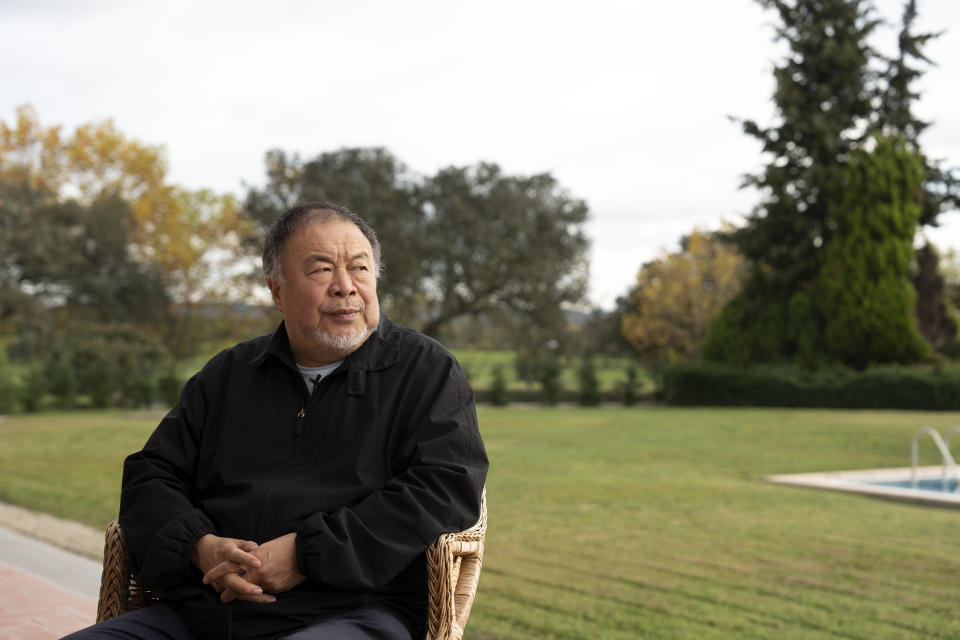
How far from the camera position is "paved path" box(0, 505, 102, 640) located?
→ 146 inches

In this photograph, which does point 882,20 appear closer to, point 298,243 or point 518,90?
point 518,90

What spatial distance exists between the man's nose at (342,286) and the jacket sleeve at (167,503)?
1.57 ft

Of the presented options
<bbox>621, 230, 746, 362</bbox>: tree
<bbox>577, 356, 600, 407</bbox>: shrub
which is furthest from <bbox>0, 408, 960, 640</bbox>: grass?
<bbox>621, 230, 746, 362</bbox>: tree

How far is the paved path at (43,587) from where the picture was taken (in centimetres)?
370

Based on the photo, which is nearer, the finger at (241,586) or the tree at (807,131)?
the finger at (241,586)

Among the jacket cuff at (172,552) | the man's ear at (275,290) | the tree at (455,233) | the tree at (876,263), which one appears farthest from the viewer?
the tree at (455,233)

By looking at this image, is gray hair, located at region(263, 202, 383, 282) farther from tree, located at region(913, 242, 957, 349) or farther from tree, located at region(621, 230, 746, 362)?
tree, located at region(621, 230, 746, 362)

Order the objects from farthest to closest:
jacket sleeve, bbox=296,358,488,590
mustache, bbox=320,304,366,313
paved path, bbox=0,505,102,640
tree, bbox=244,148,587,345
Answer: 1. tree, bbox=244,148,587,345
2. paved path, bbox=0,505,102,640
3. mustache, bbox=320,304,366,313
4. jacket sleeve, bbox=296,358,488,590

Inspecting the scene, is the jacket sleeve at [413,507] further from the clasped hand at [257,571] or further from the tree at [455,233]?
the tree at [455,233]

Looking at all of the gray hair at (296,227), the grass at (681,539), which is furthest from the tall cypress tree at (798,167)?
the gray hair at (296,227)

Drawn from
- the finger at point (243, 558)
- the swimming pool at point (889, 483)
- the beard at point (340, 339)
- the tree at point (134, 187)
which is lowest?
the swimming pool at point (889, 483)

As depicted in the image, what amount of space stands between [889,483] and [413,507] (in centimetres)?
1002

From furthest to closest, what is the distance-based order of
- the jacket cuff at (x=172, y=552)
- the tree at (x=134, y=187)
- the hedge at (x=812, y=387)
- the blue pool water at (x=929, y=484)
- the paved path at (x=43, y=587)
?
the tree at (x=134, y=187), the hedge at (x=812, y=387), the blue pool water at (x=929, y=484), the paved path at (x=43, y=587), the jacket cuff at (x=172, y=552)

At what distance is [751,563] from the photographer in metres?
5.93
